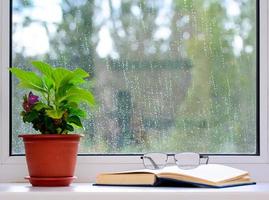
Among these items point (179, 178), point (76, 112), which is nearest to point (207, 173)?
point (179, 178)

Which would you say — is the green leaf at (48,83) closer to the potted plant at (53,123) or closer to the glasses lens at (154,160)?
the potted plant at (53,123)

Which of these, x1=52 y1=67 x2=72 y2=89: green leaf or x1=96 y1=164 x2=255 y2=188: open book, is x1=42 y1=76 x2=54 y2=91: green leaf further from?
x1=96 y1=164 x2=255 y2=188: open book

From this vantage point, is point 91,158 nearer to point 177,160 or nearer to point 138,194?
point 177,160

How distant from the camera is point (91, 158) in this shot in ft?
7.31

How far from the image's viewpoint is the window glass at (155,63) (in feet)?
7.43

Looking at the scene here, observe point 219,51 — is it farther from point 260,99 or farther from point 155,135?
point 155,135

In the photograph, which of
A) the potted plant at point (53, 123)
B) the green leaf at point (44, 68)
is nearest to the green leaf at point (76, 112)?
the potted plant at point (53, 123)

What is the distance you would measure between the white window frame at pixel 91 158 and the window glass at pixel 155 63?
0.11 ft

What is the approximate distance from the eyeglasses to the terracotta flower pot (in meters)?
0.25

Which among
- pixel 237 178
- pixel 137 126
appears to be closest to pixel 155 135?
pixel 137 126

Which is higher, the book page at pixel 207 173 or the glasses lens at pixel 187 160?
the glasses lens at pixel 187 160

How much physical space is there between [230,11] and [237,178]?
619 millimetres

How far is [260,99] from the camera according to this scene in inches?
88.8

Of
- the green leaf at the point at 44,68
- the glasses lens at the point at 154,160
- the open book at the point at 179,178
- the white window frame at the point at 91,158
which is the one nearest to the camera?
the open book at the point at 179,178
